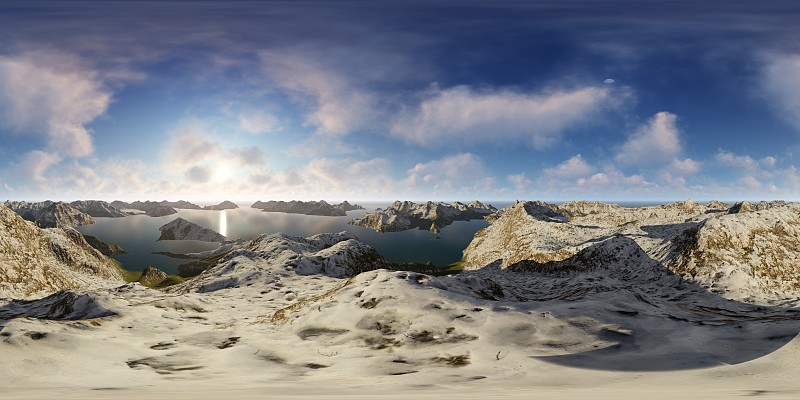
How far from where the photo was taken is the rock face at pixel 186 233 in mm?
177875

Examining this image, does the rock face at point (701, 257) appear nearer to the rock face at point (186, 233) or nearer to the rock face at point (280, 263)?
the rock face at point (280, 263)

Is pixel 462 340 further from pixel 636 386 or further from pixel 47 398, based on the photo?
pixel 47 398

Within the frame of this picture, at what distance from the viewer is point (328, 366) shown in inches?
524

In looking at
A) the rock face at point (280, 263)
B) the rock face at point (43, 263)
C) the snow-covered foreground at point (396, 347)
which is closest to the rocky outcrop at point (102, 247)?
the rock face at point (43, 263)

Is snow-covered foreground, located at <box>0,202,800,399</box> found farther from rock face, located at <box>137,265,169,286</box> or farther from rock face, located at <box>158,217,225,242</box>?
rock face, located at <box>158,217,225,242</box>

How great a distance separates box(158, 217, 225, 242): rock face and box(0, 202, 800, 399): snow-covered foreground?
544ft

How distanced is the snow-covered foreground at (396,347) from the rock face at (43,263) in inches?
470

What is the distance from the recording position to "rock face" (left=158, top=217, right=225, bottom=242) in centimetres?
17788

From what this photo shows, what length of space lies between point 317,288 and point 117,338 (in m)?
16.9

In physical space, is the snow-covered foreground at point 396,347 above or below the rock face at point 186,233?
below

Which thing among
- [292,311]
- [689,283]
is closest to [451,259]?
[689,283]

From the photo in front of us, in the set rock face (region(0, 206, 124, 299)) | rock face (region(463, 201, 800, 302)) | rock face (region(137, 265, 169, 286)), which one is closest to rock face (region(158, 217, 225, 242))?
rock face (region(137, 265, 169, 286))

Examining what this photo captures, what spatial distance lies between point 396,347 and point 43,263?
4399cm

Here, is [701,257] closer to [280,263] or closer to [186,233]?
[280,263]
